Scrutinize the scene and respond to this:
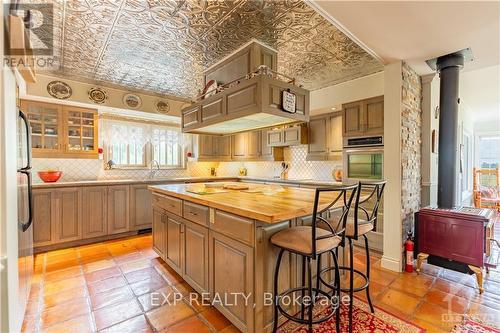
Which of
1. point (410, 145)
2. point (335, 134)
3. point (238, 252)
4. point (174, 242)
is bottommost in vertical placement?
point (174, 242)

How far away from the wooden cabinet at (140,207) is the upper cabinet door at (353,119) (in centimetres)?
354

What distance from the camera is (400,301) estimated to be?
81.7 inches

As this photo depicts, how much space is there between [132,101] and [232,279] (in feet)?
12.6

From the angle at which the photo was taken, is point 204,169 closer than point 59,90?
No

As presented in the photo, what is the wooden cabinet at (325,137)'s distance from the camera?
3891 millimetres

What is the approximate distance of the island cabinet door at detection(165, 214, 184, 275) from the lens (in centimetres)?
234

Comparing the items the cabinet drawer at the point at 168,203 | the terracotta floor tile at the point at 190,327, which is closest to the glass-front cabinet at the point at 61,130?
the cabinet drawer at the point at 168,203

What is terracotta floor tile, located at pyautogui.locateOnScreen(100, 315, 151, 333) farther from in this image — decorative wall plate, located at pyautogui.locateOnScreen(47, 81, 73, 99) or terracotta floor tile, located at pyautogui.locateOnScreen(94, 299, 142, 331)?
decorative wall plate, located at pyautogui.locateOnScreen(47, 81, 73, 99)

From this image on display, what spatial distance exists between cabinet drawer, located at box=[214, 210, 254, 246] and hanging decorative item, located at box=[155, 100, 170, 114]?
346 cm

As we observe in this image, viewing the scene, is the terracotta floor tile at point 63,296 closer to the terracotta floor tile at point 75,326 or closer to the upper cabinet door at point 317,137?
the terracotta floor tile at point 75,326

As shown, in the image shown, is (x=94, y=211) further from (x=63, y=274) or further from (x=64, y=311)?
(x=64, y=311)

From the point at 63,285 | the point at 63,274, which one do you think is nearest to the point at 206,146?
the point at 63,274

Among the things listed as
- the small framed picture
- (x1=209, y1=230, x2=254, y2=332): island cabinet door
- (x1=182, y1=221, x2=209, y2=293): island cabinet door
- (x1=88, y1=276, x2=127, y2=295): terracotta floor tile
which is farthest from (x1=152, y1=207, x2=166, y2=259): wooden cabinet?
the small framed picture

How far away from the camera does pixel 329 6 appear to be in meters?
1.80
